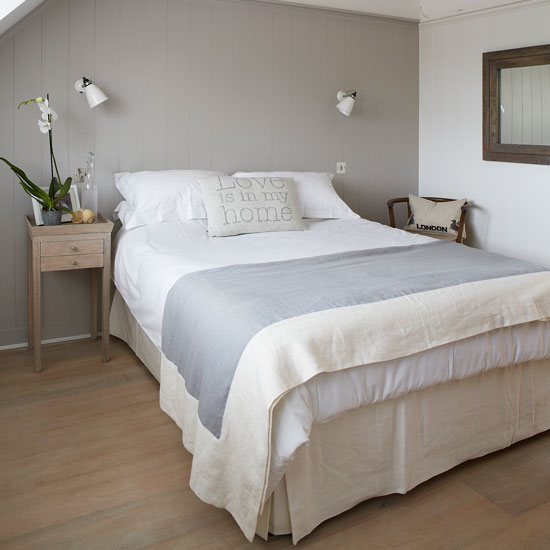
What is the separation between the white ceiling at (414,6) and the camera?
4.03m

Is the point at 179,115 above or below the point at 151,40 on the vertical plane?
below

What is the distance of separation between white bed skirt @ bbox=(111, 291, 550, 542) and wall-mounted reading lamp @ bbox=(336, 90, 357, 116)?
2389mm

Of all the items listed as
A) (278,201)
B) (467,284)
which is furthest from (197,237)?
(467,284)

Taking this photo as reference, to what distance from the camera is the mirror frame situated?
3812 mm

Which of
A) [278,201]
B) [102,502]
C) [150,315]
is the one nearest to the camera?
[102,502]

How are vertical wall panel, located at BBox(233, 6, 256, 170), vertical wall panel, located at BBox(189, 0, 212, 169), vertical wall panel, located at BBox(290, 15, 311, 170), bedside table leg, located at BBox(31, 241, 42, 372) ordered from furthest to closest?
vertical wall panel, located at BBox(290, 15, 311, 170), vertical wall panel, located at BBox(233, 6, 256, 170), vertical wall panel, located at BBox(189, 0, 212, 169), bedside table leg, located at BBox(31, 241, 42, 372)

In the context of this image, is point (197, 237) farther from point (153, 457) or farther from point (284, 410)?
point (284, 410)

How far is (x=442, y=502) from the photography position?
209 cm

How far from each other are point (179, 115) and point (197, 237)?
40.4 inches

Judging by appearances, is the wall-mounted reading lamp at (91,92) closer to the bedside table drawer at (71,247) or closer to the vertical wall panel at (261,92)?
the bedside table drawer at (71,247)

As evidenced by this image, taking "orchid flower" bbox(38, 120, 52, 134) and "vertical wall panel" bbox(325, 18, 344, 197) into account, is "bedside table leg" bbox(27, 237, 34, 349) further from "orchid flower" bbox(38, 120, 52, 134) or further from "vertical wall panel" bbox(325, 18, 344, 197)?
"vertical wall panel" bbox(325, 18, 344, 197)

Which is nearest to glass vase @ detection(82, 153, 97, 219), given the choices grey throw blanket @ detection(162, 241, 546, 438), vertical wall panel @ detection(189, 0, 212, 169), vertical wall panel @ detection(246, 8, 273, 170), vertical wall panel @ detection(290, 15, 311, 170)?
vertical wall panel @ detection(189, 0, 212, 169)

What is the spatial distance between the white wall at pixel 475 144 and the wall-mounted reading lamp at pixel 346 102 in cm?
81

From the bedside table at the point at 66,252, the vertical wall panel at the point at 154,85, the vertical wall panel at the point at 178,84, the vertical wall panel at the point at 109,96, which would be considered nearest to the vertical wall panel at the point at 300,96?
the vertical wall panel at the point at 178,84
